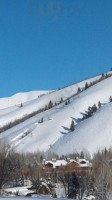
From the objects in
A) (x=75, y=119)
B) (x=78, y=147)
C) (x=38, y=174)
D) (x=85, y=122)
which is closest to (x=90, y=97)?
(x=75, y=119)

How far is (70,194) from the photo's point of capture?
37.7 meters

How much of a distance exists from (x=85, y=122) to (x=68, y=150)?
2237cm

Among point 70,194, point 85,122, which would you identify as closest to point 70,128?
point 85,122

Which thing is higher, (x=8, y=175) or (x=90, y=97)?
(x=90, y=97)

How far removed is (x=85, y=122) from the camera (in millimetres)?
139375

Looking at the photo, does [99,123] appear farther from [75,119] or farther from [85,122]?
[75,119]

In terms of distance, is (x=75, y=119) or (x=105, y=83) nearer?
(x=75, y=119)

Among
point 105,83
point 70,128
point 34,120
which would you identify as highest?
point 105,83

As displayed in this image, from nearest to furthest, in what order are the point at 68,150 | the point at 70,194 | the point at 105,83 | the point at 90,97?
the point at 70,194 → the point at 68,150 → the point at 90,97 → the point at 105,83

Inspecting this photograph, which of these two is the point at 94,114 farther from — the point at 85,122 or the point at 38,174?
the point at 38,174

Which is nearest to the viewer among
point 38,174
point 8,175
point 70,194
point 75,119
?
point 8,175

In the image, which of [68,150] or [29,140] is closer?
[68,150]

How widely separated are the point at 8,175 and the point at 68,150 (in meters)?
91.9

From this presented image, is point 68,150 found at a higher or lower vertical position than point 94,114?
lower
